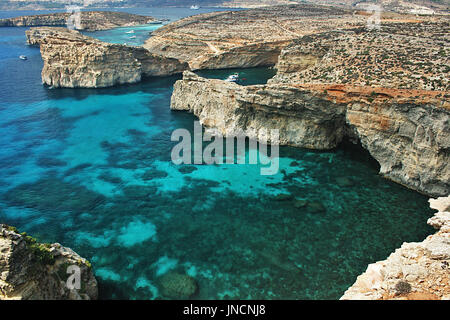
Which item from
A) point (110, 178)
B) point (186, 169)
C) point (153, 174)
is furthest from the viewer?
point (186, 169)

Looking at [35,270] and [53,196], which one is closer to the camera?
[35,270]

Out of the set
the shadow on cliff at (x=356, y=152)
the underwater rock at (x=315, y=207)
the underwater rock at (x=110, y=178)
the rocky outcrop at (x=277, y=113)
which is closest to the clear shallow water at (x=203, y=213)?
the underwater rock at (x=315, y=207)

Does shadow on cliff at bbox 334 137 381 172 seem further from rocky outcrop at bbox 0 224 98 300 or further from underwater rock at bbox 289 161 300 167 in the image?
rocky outcrop at bbox 0 224 98 300

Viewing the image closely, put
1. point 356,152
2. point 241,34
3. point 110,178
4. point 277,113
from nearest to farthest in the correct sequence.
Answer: point 110,178 → point 356,152 → point 277,113 → point 241,34

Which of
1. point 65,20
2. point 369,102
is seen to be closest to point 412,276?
point 369,102

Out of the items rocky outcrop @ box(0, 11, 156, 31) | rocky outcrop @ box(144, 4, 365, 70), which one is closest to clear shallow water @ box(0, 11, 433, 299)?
rocky outcrop @ box(144, 4, 365, 70)

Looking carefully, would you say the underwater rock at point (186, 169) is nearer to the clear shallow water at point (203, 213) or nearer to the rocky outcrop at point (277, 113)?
→ the clear shallow water at point (203, 213)

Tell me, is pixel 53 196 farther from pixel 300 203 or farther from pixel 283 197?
pixel 300 203
